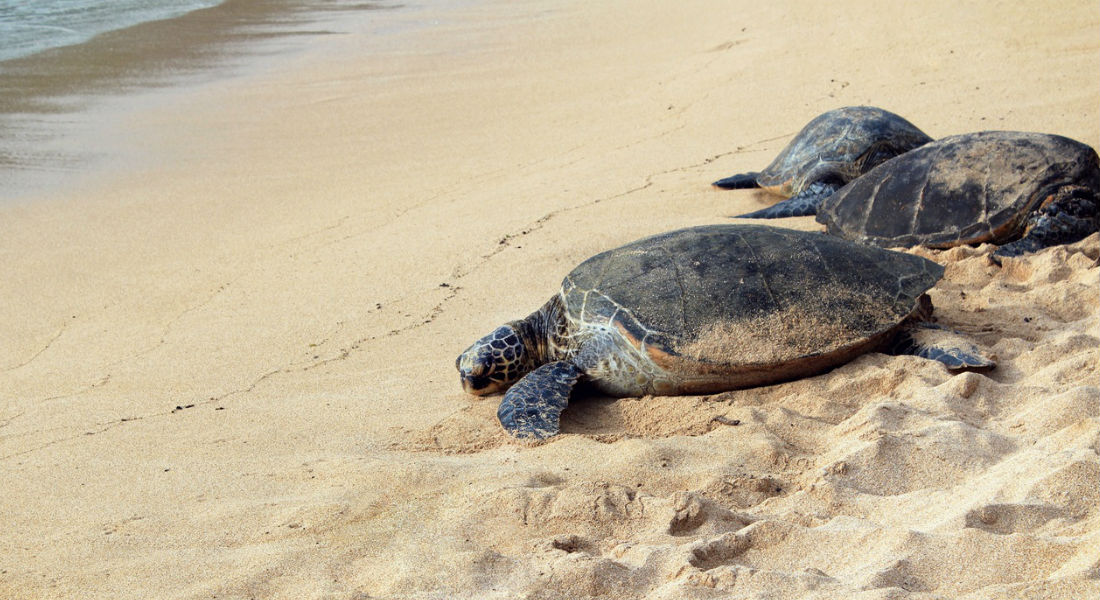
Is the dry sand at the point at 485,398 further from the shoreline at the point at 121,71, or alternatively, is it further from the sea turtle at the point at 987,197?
the shoreline at the point at 121,71

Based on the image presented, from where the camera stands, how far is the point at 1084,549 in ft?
7.66

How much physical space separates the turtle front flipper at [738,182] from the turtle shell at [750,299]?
9.10 feet

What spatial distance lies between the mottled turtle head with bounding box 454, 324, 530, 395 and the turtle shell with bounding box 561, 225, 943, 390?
0.31 meters

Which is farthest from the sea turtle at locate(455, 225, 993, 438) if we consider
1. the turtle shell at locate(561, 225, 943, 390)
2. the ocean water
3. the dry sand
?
the ocean water

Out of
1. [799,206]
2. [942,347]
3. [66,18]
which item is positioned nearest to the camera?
[942,347]

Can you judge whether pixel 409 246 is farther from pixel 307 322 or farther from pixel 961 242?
pixel 961 242

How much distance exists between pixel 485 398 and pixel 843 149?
4.09m

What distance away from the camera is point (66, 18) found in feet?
52.1

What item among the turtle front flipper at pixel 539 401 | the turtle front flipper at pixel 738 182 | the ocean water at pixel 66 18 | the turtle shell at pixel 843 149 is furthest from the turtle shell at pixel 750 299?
the ocean water at pixel 66 18

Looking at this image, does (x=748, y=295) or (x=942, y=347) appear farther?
(x=748, y=295)

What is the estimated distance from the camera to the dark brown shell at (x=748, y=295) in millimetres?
3988

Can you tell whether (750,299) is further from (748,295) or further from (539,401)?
(539,401)

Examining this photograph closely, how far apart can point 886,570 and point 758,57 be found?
9129 mm

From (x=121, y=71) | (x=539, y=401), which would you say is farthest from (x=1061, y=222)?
(x=121, y=71)
